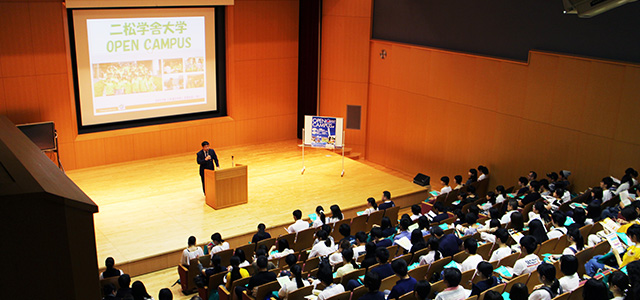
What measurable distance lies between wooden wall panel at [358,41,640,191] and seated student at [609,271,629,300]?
15.2 ft

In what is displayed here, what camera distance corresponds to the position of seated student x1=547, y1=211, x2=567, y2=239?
691 centimetres

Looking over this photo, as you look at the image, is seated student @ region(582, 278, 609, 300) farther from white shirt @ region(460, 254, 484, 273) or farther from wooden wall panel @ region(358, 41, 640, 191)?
wooden wall panel @ region(358, 41, 640, 191)

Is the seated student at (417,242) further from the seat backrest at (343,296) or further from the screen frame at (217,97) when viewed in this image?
the screen frame at (217,97)

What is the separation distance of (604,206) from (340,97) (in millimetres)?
7114

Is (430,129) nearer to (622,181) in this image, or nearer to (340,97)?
(340,97)

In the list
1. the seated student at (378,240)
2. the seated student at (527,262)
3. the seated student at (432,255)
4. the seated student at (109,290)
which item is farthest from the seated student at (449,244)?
the seated student at (109,290)

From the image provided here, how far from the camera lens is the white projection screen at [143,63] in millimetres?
11484

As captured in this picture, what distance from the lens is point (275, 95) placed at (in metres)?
14.2

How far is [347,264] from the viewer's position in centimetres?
635

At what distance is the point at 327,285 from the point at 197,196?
5.38m

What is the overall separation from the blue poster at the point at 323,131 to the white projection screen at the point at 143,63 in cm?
304

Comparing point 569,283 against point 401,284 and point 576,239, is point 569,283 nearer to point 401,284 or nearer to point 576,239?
point 576,239

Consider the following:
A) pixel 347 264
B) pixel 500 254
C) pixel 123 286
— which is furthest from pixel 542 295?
pixel 123 286

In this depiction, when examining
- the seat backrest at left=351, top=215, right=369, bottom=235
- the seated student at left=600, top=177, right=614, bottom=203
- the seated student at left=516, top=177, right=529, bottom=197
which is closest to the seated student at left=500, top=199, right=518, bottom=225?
the seated student at left=516, top=177, right=529, bottom=197
